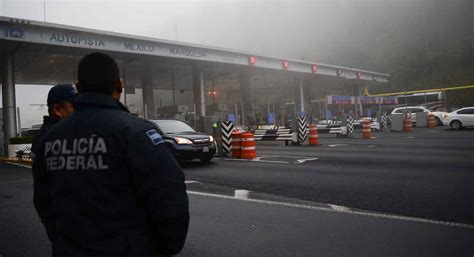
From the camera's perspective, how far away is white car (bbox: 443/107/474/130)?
2425 cm

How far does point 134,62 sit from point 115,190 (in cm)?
2422

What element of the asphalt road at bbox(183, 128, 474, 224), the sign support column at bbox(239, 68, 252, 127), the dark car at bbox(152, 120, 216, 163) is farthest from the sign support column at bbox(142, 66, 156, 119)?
the asphalt road at bbox(183, 128, 474, 224)

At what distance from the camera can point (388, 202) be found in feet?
21.0

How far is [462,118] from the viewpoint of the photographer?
2450 centimetres

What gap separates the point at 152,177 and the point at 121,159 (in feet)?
0.63

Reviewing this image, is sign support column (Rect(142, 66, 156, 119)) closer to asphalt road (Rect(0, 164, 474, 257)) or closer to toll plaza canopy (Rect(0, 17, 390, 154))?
toll plaza canopy (Rect(0, 17, 390, 154))

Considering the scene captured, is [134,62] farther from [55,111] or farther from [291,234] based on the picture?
[55,111]

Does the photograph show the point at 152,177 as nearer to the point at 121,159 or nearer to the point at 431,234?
the point at 121,159

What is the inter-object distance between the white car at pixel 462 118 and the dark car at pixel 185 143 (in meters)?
19.5

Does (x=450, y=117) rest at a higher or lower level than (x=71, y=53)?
lower

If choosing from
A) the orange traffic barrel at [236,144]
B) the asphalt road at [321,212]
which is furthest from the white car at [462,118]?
the orange traffic barrel at [236,144]

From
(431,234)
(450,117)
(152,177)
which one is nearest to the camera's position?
(152,177)

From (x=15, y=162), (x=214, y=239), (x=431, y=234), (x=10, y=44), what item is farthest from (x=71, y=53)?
(x=431, y=234)

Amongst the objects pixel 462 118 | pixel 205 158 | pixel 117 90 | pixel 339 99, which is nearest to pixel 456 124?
pixel 462 118
